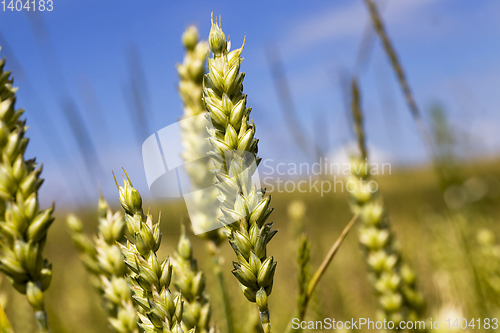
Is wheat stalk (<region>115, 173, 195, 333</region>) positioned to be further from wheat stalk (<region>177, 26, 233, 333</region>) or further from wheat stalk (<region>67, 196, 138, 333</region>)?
wheat stalk (<region>177, 26, 233, 333</region>)

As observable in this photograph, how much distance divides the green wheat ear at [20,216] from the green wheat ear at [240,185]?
1.15 feet

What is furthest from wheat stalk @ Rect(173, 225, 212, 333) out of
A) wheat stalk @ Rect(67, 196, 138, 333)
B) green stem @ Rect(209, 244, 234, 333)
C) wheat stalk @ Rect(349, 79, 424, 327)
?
wheat stalk @ Rect(349, 79, 424, 327)

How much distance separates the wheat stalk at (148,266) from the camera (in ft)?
1.40

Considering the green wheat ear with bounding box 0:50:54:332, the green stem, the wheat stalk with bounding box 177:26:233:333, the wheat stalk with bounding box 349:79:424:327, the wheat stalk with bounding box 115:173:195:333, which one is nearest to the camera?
the wheat stalk with bounding box 115:173:195:333

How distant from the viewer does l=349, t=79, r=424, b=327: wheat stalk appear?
118 centimetres

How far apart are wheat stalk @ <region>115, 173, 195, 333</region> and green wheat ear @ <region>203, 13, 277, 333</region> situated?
10 cm

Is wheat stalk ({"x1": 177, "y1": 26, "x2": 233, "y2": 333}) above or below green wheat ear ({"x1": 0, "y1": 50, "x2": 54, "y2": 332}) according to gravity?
above

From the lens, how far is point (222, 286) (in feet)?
3.12

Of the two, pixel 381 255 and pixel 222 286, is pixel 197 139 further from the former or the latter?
pixel 381 255

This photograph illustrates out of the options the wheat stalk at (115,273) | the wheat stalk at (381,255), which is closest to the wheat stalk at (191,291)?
the wheat stalk at (115,273)

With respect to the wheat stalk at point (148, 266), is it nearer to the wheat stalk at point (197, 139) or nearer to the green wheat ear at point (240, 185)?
the green wheat ear at point (240, 185)

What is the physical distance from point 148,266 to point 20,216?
287mm

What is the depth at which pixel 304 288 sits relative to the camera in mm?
645

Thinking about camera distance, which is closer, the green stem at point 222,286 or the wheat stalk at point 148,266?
the wheat stalk at point 148,266
